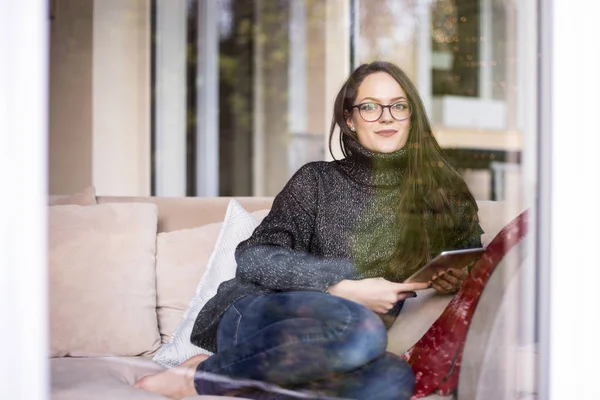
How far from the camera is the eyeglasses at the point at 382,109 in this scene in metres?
1.76

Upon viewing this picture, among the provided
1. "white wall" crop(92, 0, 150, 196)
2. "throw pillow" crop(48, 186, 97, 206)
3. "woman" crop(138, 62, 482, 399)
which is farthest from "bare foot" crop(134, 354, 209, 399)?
"white wall" crop(92, 0, 150, 196)

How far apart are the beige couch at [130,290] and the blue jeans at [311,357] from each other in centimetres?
7

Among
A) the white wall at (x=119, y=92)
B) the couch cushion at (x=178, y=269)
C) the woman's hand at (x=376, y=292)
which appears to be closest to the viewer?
the woman's hand at (x=376, y=292)

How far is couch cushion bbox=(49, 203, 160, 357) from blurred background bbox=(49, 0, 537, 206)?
0.60 feet

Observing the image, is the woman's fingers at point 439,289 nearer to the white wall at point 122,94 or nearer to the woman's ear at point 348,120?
the woman's ear at point 348,120

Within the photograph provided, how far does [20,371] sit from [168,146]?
316 cm

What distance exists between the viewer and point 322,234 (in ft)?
5.68

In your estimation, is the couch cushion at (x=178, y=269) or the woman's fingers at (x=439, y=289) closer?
the woman's fingers at (x=439, y=289)

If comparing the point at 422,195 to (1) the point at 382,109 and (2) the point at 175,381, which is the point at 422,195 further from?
(2) the point at 175,381

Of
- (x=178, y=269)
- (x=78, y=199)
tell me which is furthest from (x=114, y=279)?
(x=78, y=199)

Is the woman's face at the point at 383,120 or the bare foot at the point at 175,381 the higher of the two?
the woman's face at the point at 383,120

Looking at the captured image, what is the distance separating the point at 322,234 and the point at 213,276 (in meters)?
0.42

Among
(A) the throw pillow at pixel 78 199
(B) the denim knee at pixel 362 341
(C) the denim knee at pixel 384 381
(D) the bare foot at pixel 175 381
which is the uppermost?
(A) the throw pillow at pixel 78 199

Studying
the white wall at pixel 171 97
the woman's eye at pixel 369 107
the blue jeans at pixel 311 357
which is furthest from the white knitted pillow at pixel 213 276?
the white wall at pixel 171 97
